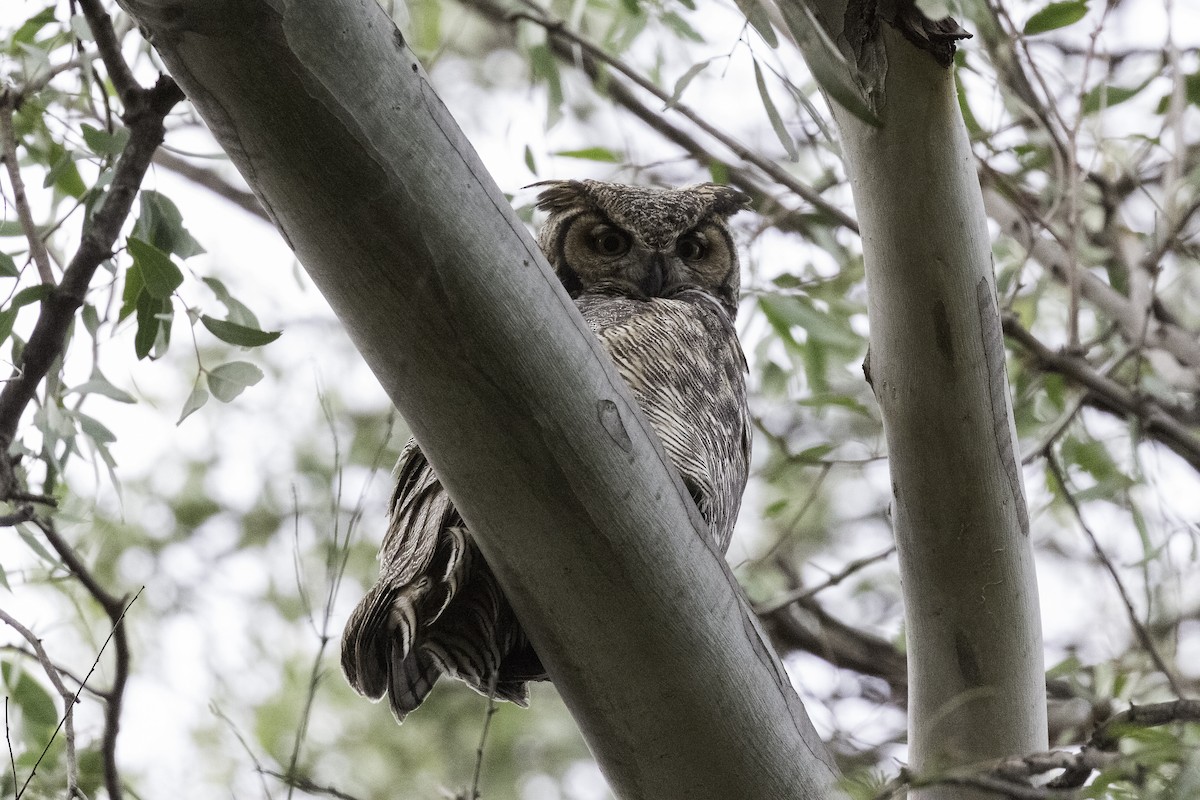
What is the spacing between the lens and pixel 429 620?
1.61 metres

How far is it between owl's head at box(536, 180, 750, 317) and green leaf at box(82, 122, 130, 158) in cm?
111

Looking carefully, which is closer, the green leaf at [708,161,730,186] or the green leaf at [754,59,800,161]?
the green leaf at [754,59,800,161]

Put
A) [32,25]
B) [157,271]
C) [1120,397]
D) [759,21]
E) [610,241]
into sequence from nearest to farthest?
[759,21]
[157,271]
[32,25]
[1120,397]
[610,241]

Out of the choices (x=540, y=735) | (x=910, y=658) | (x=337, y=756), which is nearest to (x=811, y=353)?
(x=910, y=658)

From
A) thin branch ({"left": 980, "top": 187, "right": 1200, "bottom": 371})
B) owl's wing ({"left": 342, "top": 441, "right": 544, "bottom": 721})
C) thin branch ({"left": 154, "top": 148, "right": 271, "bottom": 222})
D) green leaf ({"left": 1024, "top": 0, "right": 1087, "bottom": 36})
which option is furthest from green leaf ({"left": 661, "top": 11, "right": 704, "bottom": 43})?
thin branch ({"left": 154, "top": 148, "right": 271, "bottom": 222})

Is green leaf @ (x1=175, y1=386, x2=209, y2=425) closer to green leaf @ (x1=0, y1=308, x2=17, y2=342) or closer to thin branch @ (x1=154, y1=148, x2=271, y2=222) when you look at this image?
green leaf @ (x1=0, y1=308, x2=17, y2=342)

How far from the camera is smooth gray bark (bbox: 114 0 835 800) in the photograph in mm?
1116

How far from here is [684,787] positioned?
58.9 inches

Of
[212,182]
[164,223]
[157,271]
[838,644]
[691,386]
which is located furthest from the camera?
[212,182]

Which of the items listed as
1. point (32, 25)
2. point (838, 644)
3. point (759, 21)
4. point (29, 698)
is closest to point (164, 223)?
point (32, 25)

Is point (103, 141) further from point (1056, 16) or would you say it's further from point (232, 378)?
point (1056, 16)

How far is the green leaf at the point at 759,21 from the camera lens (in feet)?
4.11

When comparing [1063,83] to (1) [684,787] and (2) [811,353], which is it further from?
(1) [684,787]

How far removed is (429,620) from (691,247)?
5.41ft
